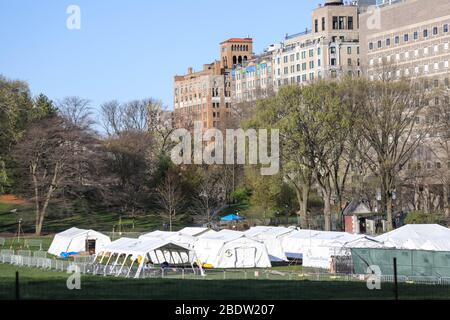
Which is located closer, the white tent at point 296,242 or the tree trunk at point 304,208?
the white tent at point 296,242

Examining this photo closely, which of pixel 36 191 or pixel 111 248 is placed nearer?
pixel 111 248

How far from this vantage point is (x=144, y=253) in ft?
149

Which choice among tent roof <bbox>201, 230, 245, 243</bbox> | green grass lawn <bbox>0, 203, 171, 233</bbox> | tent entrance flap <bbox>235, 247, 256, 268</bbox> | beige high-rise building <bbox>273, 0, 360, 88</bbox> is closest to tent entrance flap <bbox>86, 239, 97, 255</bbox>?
tent roof <bbox>201, 230, 245, 243</bbox>

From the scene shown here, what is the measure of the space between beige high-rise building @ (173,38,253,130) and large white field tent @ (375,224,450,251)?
116 meters

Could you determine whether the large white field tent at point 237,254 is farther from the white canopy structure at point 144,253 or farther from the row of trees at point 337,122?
the row of trees at point 337,122

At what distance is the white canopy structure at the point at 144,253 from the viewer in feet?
148

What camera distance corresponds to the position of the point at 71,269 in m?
43.7

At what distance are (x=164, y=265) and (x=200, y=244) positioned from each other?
866 cm

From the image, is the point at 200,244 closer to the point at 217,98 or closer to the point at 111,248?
the point at 111,248

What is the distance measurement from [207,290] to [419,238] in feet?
78.0

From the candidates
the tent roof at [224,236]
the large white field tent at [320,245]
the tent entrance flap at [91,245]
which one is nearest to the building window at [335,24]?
the tent entrance flap at [91,245]

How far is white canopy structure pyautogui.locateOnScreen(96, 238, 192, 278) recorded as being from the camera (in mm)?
45188

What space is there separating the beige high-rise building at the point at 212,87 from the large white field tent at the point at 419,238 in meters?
116
